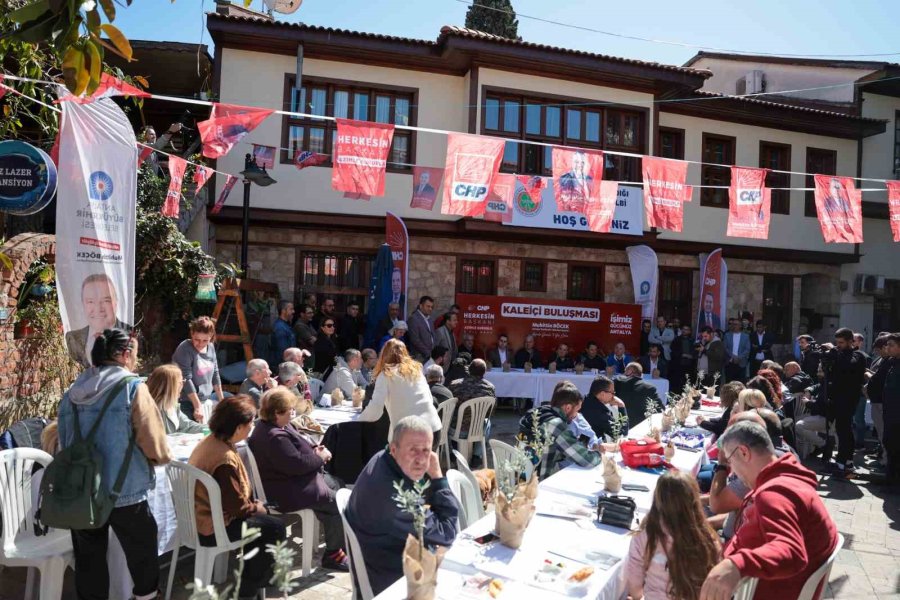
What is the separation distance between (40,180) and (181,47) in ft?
27.8

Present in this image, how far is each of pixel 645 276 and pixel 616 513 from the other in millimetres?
11615

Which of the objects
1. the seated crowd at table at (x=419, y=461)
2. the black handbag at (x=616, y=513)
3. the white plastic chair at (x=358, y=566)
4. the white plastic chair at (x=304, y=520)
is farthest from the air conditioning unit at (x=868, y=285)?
the white plastic chair at (x=358, y=566)

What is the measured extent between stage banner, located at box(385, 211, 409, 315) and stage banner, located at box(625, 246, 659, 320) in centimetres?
542

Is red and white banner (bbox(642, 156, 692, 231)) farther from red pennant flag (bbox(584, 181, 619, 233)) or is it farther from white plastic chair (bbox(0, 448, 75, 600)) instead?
white plastic chair (bbox(0, 448, 75, 600))

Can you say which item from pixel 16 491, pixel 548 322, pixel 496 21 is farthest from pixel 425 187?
pixel 496 21

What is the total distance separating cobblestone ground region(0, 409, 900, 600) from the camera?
4.23 m

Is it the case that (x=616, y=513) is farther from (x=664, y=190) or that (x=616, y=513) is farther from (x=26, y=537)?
(x=664, y=190)

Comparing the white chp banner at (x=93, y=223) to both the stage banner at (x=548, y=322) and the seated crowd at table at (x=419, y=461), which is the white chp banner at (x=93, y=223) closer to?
the seated crowd at table at (x=419, y=461)

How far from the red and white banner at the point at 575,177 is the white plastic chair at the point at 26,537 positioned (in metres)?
8.08

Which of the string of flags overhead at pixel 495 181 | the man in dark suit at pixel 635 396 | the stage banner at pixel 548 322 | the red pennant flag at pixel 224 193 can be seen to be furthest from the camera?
the stage banner at pixel 548 322

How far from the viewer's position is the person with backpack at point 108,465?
3125mm

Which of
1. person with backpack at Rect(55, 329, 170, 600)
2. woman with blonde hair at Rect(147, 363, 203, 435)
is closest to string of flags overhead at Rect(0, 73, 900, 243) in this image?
woman with blonde hair at Rect(147, 363, 203, 435)

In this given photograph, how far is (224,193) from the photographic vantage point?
1122 centimetres

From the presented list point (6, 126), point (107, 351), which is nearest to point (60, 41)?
point (107, 351)
